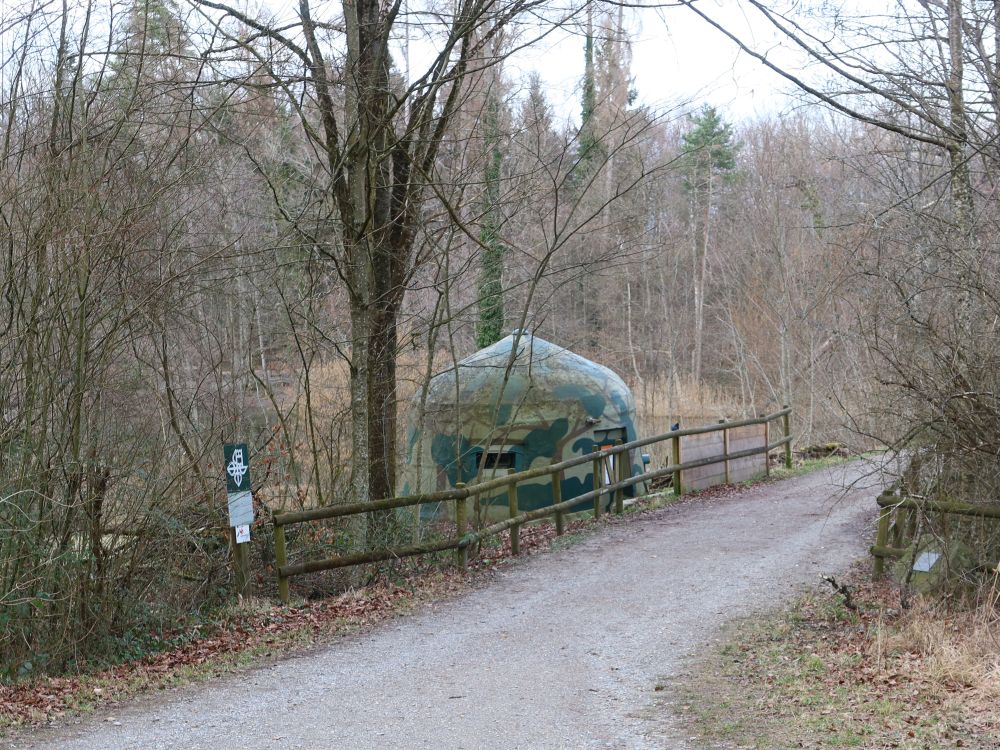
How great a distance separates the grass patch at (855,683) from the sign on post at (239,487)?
13.3 ft

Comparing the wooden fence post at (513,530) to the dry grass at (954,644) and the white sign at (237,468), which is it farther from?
the dry grass at (954,644)

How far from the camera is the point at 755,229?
33125mm

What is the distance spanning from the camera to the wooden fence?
7333mm

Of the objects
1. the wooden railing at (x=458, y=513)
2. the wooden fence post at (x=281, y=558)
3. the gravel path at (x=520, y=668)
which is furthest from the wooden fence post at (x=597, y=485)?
the wooden fence post at (x=281, y=558)

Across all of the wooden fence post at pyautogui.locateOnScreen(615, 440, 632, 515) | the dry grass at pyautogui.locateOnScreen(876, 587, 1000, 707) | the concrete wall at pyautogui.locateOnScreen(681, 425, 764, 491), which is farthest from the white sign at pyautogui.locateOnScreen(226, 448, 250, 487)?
the concrete wall at pyautogui.locateOnScreen(681, 425, 764, 491)

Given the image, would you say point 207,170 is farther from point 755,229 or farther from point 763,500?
point 755,229

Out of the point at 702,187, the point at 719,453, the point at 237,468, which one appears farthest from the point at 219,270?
the point at 702,187

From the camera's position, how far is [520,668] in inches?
283

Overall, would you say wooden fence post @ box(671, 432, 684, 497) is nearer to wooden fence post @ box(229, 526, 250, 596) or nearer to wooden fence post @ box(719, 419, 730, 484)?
wooden fence post @ box(719, 419, 730, 484)

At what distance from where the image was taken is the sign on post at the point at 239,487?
8578mm

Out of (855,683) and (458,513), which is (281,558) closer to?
(458,513)

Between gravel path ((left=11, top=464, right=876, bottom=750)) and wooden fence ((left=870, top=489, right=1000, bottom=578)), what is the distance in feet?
1.81

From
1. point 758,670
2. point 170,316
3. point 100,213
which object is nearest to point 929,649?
point 758,670

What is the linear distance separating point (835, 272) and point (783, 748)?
84.1 ft
